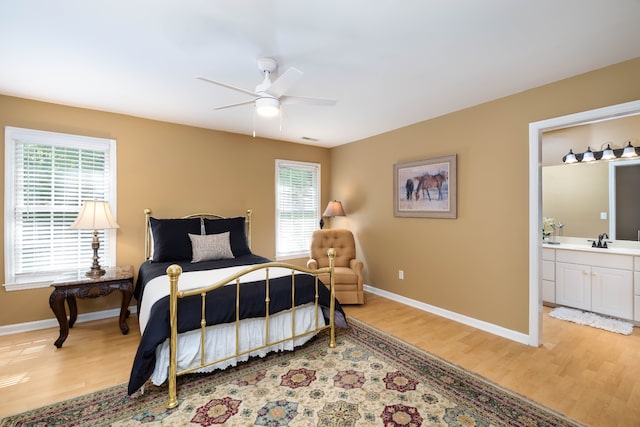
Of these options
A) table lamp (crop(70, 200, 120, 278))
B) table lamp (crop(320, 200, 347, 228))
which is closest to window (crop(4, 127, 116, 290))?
table lamp (crop(70, 200, 120, 278))

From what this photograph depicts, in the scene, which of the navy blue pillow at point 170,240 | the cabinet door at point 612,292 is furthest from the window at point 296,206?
the cabinet door at point 612,292

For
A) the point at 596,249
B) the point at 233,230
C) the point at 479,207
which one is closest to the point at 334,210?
the point at 233,230

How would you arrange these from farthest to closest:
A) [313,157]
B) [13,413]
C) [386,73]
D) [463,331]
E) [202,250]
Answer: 1. [313,157]
2. [202,250]
3. [463,331]
4. [386,73]
5. [13,413]

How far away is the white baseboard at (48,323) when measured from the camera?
123 inches

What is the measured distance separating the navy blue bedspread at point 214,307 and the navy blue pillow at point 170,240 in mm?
278

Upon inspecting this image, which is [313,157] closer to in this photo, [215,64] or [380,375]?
[215,64]

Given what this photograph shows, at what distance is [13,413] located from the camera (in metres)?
1.90

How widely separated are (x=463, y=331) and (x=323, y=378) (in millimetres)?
1816

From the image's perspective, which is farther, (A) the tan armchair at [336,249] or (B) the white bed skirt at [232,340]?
(A) the tan armchair at [336,249]

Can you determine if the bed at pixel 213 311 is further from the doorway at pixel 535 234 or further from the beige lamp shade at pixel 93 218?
the doorway at pixel 535 234

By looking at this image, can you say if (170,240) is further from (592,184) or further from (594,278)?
(592,184)

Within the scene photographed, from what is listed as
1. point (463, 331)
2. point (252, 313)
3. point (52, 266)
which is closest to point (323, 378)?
point (252, 313)

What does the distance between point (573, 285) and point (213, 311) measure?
4422mm

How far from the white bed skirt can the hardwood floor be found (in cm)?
Result: 57
